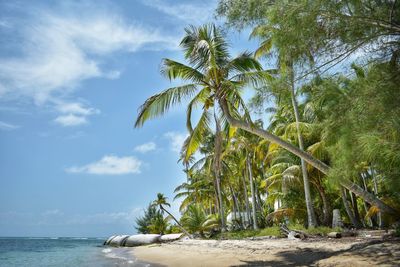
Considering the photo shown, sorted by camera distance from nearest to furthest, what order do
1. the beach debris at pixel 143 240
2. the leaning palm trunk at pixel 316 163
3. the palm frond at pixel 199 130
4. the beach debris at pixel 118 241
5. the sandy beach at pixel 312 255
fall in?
the sandy beach at pixel 312 255
the leaning palm trunk at pixel 316 163
the palm frond at pixel 199 130
the beach debris at pixel 143 240
the beach debris at pixel 118 241

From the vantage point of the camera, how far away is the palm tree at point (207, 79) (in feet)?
40.2

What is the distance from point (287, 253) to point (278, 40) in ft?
21.7

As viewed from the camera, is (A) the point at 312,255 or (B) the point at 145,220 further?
(B) the point at 145,220

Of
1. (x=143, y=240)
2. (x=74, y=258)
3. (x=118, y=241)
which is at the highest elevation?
(x=118, y=241)

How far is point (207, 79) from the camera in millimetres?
12320

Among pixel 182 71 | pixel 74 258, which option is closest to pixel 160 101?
pixel 182 71

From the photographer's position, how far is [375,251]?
903 centimetres

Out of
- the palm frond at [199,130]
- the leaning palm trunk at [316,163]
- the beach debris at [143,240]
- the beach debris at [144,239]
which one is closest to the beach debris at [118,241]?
the beach debris at [144,239]

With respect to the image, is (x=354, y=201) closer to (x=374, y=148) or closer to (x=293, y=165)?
(x=293, y=165)

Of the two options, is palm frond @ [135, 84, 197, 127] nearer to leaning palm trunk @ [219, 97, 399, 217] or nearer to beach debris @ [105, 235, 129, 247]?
leaning palm trunk @ [219, 97, 399, 217]

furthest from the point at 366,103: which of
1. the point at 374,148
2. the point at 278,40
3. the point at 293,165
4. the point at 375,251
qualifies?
the point at 293,165

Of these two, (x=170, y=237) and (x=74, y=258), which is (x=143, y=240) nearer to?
(x=170, y=237)

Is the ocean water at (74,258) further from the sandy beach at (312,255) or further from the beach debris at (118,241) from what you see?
the sandy beach at (312,255)

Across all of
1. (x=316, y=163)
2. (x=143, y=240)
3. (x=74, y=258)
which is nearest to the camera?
(x=316, y=163)
